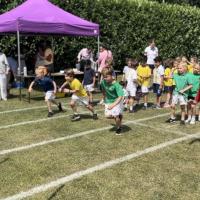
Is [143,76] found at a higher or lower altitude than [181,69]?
lower

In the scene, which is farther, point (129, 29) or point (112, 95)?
point (129, 29)

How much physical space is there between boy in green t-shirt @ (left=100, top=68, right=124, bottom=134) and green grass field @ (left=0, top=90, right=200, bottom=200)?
0.49m

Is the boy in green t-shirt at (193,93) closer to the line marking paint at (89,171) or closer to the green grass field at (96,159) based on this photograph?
the green grass field at (96,159)

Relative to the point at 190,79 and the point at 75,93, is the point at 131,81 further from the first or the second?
the point at 190,79

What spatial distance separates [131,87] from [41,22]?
426cm

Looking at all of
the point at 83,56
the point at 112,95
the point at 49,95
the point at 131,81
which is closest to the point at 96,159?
the point at 112,95

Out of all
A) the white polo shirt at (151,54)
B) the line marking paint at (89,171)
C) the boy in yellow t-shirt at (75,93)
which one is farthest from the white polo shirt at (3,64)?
the line marking paint at (89,171)

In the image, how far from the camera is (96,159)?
779 centimetres

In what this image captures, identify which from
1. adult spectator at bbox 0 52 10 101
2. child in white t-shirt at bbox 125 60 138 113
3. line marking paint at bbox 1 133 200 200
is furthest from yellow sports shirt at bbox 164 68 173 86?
adult spectator at bbox 0 52 10 101

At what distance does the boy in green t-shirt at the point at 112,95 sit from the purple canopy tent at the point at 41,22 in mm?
5565

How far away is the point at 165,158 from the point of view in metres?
7.88

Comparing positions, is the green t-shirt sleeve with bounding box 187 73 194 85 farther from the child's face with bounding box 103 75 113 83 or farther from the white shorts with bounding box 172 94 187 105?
the child's face with bounding box 103 75 113 83

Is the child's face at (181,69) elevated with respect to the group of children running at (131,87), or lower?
elevated

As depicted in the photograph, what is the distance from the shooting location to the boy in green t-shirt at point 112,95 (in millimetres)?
9421
